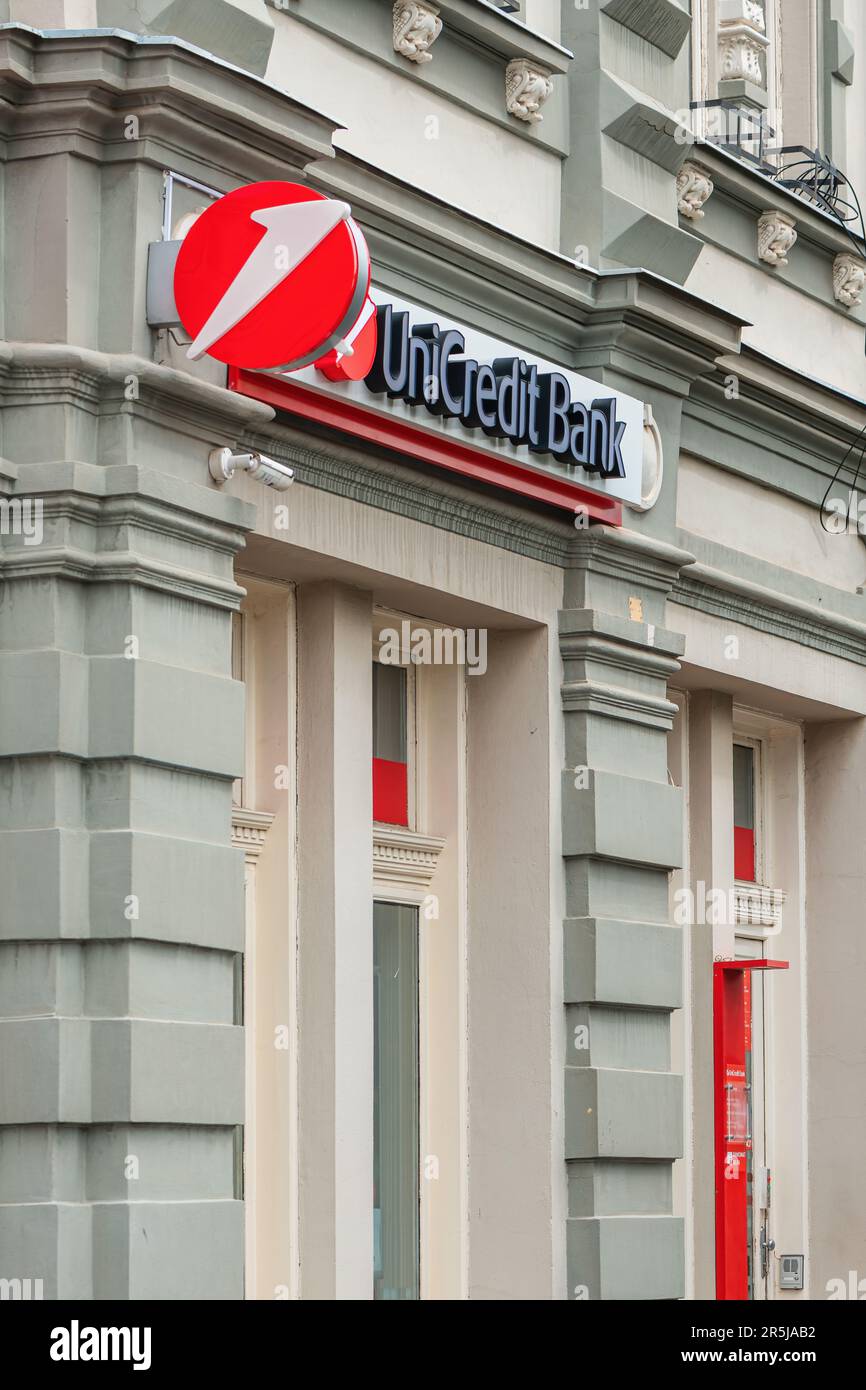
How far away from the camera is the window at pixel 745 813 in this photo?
1405 cm

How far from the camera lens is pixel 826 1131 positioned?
14.2m

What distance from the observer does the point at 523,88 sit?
11266 millimetres

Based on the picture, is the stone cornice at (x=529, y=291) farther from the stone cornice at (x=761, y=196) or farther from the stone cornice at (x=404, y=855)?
the stone cornice at (x=404, y=855)

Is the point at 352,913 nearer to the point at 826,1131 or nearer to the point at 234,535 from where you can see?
the point at 234,535

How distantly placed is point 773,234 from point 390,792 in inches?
175

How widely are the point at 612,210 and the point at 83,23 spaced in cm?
363

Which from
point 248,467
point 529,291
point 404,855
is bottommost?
point 404,855

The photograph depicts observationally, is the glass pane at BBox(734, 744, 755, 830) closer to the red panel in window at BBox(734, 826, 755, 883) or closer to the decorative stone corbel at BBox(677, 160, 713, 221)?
the red panel in window at BBox(734, 826, 755, 883)

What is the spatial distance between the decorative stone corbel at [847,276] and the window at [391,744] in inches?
185

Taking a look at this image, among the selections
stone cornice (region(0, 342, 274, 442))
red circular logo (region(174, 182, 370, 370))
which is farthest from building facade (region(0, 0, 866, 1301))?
red circular logo (region(174, 182, 370, 370))

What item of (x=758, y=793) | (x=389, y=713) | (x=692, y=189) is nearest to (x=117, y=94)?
(x=389, y=713)

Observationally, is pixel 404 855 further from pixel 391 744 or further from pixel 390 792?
pixel 391 744
